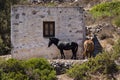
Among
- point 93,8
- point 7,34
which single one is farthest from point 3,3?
point 93,8

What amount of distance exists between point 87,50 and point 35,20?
3.26 m

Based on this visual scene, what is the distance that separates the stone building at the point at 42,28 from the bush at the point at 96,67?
2.68 metres

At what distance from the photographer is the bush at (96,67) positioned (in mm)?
23422

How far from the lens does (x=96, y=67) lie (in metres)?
23.7

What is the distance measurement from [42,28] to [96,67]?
412cm

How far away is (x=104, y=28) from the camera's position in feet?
99.4

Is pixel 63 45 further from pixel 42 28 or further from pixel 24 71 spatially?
pixel 24 71

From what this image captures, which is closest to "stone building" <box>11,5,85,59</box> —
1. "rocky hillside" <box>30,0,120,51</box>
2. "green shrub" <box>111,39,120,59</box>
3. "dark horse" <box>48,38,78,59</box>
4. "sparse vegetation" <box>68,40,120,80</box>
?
"dark horse" <box>48,38,78,59</box>

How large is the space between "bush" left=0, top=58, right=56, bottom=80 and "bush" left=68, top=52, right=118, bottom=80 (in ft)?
3.89

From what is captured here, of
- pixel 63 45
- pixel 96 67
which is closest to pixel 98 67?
pixel 96 67

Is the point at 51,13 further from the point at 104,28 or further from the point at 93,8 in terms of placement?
the point at 93,8

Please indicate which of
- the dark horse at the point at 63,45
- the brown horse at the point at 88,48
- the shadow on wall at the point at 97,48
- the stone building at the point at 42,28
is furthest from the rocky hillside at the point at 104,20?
the dark horse at the point at 63,45

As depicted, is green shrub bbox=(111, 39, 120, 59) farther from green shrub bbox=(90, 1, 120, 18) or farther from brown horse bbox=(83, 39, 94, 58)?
green shrub bbox=(90, 1, 120, 18)

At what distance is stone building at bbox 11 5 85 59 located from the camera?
26031 millimetres
